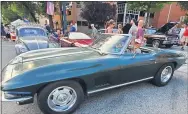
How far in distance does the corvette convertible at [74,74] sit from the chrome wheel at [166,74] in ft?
1.47

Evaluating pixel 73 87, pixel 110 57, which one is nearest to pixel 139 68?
pixel 110 57

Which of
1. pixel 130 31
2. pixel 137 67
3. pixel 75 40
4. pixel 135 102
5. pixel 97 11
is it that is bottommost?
pixel 135 102

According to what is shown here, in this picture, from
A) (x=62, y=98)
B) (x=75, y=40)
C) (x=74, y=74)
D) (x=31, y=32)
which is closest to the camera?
(x=74, y=74)

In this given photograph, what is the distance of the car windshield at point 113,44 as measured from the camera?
3436 millimetres

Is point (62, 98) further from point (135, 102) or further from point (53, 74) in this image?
point (135, 102)

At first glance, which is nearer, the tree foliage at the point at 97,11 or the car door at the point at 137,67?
the car door at the point at 137,67

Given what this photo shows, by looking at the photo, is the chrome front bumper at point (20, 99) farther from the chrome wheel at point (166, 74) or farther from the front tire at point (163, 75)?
the chrome wheel at point (166, 74)

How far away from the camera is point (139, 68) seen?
3.59m

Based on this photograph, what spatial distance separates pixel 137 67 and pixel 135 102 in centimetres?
73

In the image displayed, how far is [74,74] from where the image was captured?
270 cm

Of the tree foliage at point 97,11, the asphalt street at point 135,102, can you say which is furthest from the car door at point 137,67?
the tree foliage at point 97,11

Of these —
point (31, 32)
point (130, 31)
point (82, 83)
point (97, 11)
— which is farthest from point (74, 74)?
point (97, 11)

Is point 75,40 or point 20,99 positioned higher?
point 75,40

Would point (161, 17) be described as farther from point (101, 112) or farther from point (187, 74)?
point (101, 112)
